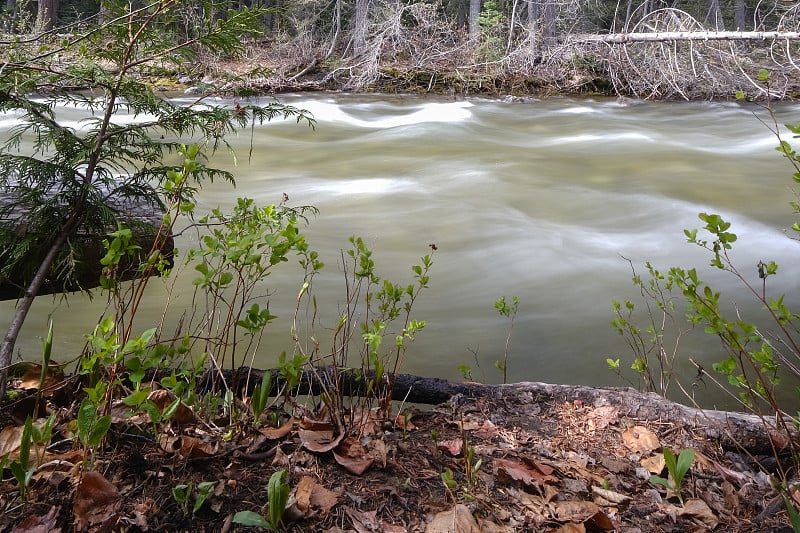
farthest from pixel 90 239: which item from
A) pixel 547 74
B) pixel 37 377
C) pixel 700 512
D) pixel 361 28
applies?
pixel 361 28

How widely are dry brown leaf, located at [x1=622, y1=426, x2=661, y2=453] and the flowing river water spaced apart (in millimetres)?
1383

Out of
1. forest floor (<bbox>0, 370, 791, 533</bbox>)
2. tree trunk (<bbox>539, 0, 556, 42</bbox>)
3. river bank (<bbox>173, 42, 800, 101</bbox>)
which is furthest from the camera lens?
tree trunk (<bbox>539, 0, 556, 42</bbox>)

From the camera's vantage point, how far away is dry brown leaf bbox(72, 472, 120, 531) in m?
1.67

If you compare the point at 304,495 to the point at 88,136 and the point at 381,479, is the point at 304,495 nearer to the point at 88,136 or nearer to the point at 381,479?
the point at 381,479

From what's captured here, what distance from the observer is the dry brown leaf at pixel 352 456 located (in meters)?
2.07

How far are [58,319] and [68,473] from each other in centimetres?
266

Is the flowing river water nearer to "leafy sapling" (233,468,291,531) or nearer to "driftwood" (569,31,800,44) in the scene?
"leafy sapling" (233,468,291,531)

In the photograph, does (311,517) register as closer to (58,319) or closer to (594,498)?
(594,498)

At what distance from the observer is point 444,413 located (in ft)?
8.71

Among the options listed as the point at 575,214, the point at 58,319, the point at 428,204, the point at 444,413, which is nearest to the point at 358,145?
the point at 428,204

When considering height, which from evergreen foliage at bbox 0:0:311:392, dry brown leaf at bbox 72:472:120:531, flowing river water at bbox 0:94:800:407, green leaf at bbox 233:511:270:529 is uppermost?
evergreen foliage at bbox 0:0:311:392

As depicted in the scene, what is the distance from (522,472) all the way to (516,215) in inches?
190

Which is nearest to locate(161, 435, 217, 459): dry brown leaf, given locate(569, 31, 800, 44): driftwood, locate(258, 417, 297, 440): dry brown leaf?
locate(258, 417, 297, 440): dry brown leaf

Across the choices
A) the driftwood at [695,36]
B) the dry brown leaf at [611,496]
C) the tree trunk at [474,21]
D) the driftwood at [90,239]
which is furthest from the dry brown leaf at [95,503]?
the tree trunk at [474,21]
